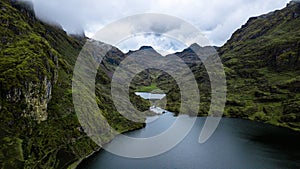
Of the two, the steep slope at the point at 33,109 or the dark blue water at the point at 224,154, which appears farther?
the dark blue water at the point at 224,154

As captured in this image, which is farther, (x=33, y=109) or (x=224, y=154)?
(x=224, y=154)

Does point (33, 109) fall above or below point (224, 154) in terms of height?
above

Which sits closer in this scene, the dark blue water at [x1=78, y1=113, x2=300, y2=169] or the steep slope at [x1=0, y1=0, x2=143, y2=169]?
the steep slope at [x1=0, y1=0, x2=143, y2=169]

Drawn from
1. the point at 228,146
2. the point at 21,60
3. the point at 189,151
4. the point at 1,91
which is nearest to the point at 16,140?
the point at 1,91
